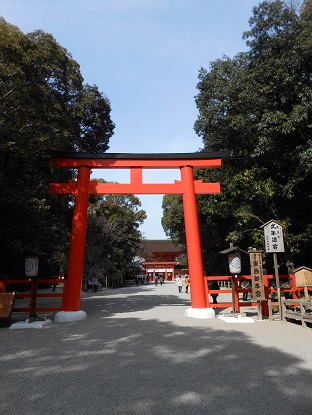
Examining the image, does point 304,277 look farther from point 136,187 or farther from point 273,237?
point 136,187

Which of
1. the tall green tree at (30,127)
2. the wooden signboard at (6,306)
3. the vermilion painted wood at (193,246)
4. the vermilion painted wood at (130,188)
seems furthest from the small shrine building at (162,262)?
the wooden signboard at (6,306)

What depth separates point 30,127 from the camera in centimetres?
930

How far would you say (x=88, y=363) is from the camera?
179 inches

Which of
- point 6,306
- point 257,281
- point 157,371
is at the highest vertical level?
point 257,281

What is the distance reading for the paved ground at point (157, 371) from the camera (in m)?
3.12

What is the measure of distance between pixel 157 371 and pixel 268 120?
27.6 ft

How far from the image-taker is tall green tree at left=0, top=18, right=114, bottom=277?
28.6ft

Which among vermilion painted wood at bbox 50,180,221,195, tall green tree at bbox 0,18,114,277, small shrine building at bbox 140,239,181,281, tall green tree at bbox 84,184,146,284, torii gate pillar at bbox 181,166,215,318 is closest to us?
tall green tree at bbox 0,18,114,277

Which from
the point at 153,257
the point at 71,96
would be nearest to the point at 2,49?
the point at 71,96

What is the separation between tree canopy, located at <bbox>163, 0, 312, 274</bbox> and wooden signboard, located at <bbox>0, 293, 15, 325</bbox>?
768cm

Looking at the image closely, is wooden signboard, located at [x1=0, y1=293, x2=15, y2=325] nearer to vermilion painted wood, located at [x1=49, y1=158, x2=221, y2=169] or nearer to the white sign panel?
vermilion painted wood, located at [x1=49, y1=158, x2=221, y2=169]

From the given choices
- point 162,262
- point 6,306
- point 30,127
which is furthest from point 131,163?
point 162,262

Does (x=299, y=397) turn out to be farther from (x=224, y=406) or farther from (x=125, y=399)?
(x=125, y=399)

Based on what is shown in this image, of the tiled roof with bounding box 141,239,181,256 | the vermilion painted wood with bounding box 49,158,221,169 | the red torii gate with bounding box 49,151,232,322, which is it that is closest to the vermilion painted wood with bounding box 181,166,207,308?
the red torii gate with bounding box 49,151,232,322
